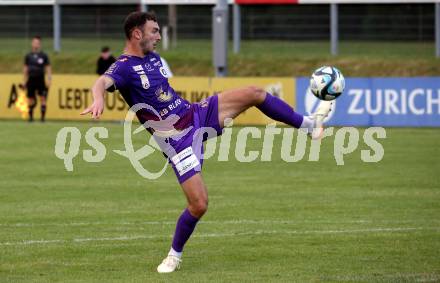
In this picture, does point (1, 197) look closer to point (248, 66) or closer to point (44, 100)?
point (44, 100)

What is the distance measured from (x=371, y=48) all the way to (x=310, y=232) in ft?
97.2

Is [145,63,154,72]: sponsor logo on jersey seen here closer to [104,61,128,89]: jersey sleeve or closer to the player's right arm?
[104,61,128,89]: jersey sleeve

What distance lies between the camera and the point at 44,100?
29.7 meters

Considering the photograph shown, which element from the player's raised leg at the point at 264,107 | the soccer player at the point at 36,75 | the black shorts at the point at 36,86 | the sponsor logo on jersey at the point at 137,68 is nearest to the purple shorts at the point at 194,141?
the player's raised leg at the point at 264,107

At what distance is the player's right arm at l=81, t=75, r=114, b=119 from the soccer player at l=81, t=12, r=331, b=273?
0.01 m

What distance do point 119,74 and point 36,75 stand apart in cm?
1985

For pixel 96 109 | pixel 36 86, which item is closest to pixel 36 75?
Result: pixel 36 86

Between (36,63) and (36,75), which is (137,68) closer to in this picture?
(36,75)

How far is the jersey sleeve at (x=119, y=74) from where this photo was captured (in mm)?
10094

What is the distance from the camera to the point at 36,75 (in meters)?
29.5

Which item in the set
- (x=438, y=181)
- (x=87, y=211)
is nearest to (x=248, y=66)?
(x=438, y=181)

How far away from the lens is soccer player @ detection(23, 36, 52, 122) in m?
29.5

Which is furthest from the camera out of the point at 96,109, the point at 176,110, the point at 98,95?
the point at 176,110

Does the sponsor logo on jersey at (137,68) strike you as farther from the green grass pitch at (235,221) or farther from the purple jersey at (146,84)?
the green grass pitch at (235,221)
